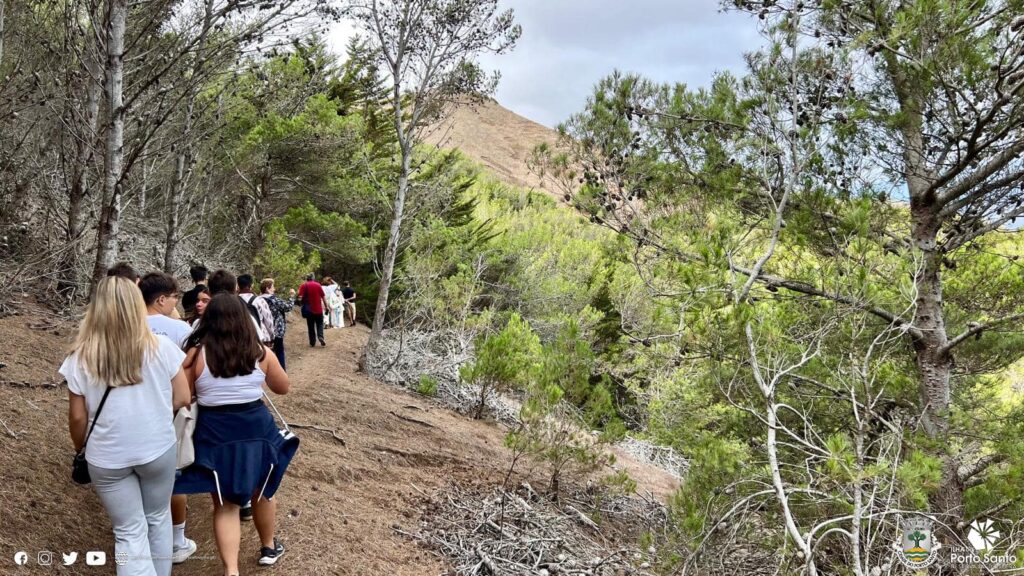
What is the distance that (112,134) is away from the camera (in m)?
4.55

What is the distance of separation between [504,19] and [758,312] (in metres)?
6.57

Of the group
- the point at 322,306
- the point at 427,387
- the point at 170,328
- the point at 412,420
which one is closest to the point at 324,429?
the point at 412,420

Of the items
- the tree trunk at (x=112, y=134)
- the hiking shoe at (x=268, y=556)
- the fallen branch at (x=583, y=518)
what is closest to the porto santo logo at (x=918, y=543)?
the fallen branch at (x=583, y=518)

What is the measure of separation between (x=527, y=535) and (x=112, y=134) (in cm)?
433

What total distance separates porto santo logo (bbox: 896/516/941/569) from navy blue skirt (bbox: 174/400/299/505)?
350cm

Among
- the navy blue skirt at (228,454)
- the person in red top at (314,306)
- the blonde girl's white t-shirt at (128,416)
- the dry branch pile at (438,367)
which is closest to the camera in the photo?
the blonde girl's white t-shirt at (128,416)

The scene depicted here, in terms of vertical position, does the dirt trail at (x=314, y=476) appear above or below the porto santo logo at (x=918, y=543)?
below

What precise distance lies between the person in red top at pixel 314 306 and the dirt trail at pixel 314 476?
272 cm

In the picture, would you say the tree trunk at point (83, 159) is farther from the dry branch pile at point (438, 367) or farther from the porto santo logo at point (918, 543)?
the porto santo logo at point (918, 543)

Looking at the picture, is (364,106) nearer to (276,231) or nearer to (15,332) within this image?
(276,231)

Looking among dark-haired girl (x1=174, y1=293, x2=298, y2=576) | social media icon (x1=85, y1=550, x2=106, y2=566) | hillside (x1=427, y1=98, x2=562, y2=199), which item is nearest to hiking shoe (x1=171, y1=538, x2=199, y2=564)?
social media icon (x1=85, y1=550, x2=106, y2=566)

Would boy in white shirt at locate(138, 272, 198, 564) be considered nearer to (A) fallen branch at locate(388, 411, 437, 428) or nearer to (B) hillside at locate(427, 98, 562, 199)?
(A) fallen branch at locate(388, 411, 437, 428)

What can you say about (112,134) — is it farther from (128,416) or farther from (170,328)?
(128,416)

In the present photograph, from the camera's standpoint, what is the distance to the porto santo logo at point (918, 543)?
3598 mm
